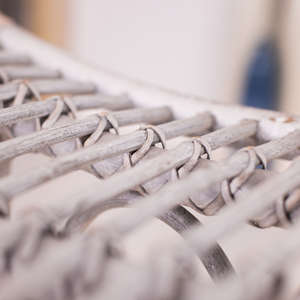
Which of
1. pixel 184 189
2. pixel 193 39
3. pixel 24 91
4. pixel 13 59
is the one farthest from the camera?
pixel 193 39

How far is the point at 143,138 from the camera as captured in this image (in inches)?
9.3

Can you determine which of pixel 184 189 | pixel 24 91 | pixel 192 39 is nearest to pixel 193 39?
pixel 192 39

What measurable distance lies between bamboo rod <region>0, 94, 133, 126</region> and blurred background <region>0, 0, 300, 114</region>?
88 cm

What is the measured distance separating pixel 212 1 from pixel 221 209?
1.05 metres

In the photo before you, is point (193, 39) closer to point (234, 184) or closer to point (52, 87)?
point (52, 87)

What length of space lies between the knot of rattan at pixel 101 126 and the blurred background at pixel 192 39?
98cm

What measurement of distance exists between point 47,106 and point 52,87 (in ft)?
0.25

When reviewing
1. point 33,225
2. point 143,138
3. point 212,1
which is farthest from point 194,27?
point 33,225

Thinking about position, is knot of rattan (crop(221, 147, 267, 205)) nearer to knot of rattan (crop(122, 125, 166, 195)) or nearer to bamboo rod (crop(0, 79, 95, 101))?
knot of rattan (crop(122, 125, 166, 195))

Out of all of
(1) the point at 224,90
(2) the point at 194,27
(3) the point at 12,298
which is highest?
(2) the point at 194,27

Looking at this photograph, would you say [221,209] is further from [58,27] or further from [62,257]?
[58,27]

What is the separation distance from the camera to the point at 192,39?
3.78 feet

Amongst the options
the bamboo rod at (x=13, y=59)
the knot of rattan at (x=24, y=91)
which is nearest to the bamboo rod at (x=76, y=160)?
the knot of rattan at (x=24, y=91)

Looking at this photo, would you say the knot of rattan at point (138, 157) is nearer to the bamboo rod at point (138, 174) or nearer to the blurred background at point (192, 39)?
the bamboo rod at point (138, 174)
